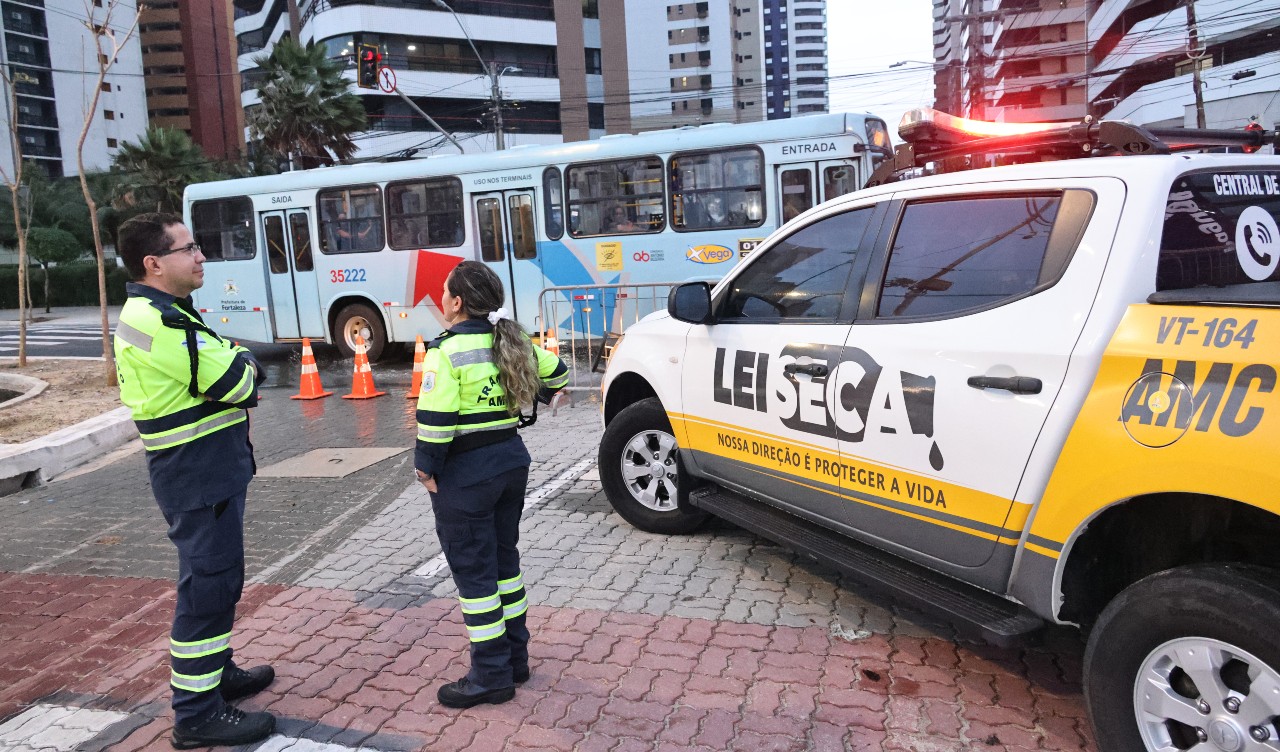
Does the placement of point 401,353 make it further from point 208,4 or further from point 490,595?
point 208,4

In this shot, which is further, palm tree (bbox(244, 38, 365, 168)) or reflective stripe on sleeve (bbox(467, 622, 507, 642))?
palm tree (bbox(244, 38, 365, 168))

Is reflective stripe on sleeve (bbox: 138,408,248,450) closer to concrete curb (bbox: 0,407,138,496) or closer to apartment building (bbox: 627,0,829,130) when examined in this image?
concrete curb (bbox: 0,407,138,496)

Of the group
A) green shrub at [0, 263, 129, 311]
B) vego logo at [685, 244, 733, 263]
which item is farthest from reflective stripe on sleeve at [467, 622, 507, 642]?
green shrub at [0, 263, 129, 311]

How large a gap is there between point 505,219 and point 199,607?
35.5 feet

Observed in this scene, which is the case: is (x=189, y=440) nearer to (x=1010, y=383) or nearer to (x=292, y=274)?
(x=1010, y=383)

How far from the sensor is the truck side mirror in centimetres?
439

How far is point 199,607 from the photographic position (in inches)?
126

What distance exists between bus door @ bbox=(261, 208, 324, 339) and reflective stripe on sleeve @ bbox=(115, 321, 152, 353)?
40.2ft

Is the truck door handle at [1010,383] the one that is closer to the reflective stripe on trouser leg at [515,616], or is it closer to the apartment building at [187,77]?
the reflective stripe on trouser leg at [515,616]

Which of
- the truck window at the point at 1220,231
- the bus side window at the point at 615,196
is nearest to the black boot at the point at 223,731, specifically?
the truck window at the point at 1220,231

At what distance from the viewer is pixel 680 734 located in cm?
312

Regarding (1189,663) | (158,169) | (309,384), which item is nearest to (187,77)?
(158,169)

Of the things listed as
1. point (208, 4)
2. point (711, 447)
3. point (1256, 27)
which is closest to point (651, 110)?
point (208, 4)

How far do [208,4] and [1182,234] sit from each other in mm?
95481
